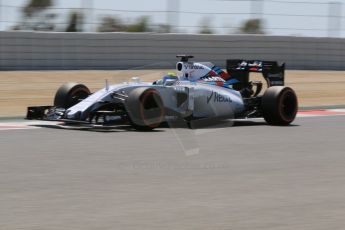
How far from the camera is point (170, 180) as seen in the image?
7.76m

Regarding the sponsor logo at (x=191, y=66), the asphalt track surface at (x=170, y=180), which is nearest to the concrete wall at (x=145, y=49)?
the sponsor logo at (x=191, y=66)

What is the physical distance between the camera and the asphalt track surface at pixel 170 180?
605 cm

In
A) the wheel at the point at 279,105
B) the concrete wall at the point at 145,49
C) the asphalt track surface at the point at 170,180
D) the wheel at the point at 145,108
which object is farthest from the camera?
the concrete wall at the point at 145,49

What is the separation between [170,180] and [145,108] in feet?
13.4

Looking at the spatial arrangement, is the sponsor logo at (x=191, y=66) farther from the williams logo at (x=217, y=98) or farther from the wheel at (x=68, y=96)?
the wheel at (x=68, y=96)

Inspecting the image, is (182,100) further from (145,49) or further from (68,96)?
(145,49)

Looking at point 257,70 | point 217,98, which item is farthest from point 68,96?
point 257,70

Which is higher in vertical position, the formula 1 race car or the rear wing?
the rear wing

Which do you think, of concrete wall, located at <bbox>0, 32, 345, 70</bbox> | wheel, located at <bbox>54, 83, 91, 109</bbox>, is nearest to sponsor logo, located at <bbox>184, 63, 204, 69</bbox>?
wheel, located at <bbox>54, 83, 91, 109</bbox>

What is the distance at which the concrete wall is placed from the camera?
20000 millimetres

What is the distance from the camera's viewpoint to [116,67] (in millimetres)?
21578

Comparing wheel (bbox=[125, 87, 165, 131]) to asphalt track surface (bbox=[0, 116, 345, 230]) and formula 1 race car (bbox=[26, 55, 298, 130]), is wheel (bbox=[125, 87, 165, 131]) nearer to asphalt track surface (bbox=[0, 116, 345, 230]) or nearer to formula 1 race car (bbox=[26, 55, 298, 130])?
formula 1 race car (bbox=[26, 55, 298, 130])

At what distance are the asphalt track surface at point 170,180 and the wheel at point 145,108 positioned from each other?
0.59 feet

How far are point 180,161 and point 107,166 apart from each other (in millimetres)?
912
